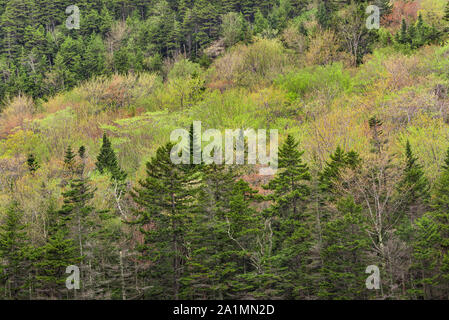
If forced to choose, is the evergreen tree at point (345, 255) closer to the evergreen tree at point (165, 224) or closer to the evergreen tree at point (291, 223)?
the evergreen tree at point (291, 223)

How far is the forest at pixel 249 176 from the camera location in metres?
24.6

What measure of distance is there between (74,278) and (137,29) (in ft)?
192

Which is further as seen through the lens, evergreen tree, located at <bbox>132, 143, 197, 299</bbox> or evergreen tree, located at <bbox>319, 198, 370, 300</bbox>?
evergreen tree, located at <bbox>132, 143, 197, 299</bbox>

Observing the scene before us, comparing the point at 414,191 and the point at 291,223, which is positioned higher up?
the point at 414,191

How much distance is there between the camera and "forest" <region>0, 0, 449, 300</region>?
80.8 feet

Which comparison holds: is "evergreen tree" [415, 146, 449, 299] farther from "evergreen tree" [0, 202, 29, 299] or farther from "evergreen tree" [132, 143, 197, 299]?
"evergreen tree" [0, 202, 29, 299]

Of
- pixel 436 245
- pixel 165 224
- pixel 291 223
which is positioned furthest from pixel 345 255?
pixel 165 224

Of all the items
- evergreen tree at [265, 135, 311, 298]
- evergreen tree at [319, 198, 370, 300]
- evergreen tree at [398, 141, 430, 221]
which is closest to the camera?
evergreen tree at [319, 198, 370, 300]

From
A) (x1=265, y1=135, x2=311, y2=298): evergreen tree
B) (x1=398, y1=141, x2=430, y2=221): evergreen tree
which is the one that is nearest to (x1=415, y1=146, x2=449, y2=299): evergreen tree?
(x1=398, y1=141, x2=430, y2=221): evergreen tree

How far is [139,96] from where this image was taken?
51.7m

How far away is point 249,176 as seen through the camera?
3088 cm

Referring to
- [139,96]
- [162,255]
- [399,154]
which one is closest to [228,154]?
[162,255]

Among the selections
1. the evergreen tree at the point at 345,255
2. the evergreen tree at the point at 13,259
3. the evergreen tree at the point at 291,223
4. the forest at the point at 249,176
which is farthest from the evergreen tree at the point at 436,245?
the evergreen tree at the point at 13,259

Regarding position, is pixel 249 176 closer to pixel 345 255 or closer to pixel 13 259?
pixel 345 255
